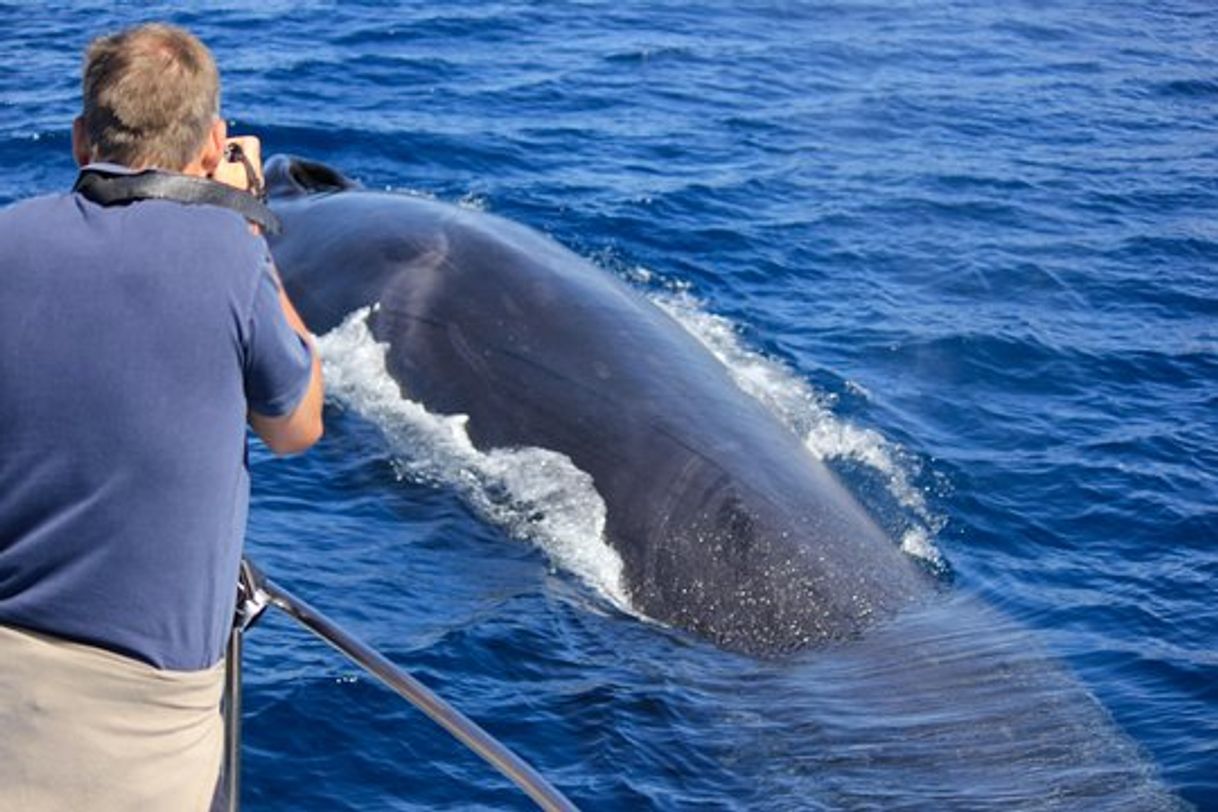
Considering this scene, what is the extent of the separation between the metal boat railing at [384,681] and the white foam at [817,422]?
603 centimetres

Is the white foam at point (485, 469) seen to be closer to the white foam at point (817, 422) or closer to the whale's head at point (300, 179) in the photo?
the white foam at point (817, 422)

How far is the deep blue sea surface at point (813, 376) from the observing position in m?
8.55

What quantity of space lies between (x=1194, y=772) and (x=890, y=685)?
1539 mm

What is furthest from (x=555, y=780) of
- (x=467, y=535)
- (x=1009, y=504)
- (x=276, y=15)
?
(x=276, y=15)

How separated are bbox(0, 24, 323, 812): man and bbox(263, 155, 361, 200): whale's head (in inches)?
363

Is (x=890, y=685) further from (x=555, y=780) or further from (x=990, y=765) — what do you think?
(x=555, y=780)

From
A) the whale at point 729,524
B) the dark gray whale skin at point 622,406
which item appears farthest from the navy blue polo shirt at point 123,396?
the dark gray whale skin at point 622,406

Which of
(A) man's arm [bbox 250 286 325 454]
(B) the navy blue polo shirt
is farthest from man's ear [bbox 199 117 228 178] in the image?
(A) man's arm [bbox 250 286 325 454]

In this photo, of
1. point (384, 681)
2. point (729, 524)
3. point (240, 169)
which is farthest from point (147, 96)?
point (729, 524)

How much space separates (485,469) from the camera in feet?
35.3

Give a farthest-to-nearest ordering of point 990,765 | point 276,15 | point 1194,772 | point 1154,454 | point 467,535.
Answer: point 276,15 → point 1154,454 → point 467,535 → point 1194,772 → point 990,765

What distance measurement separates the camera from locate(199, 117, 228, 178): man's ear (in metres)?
4.52

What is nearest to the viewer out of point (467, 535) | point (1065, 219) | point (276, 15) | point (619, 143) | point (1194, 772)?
point (1194, 772)

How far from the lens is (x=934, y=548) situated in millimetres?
11359
